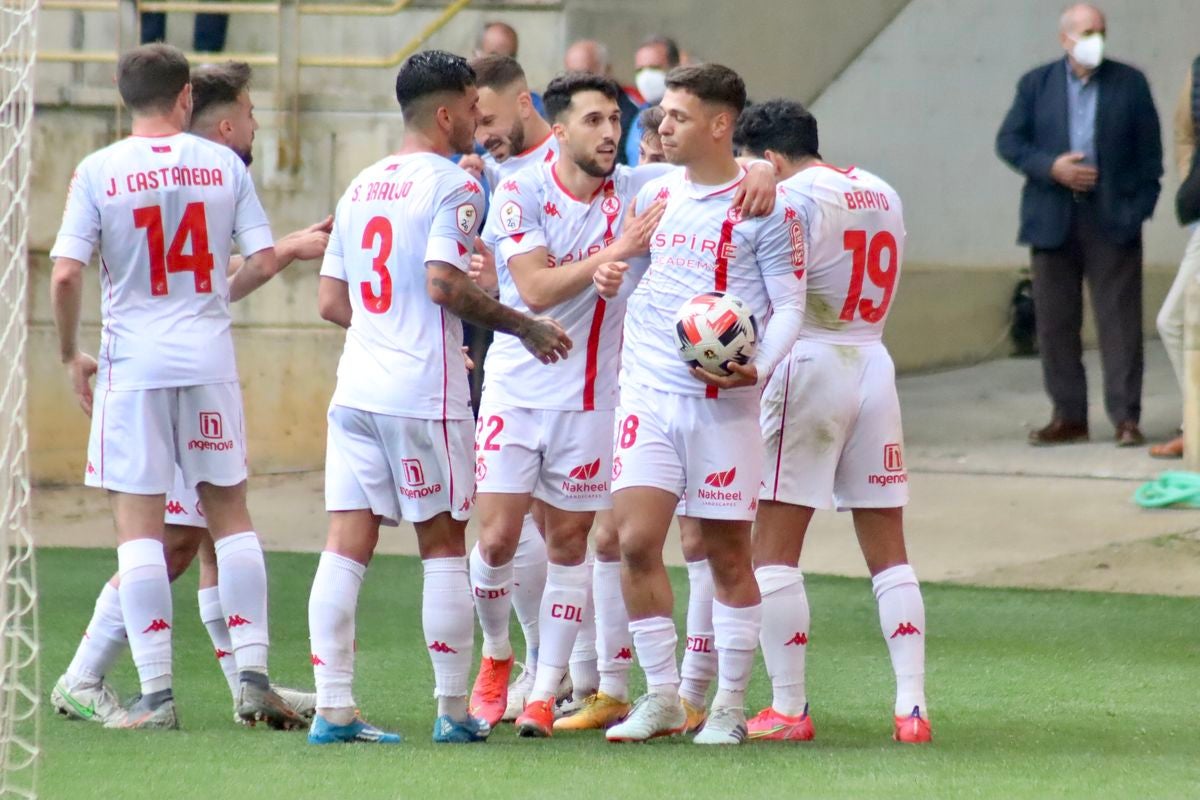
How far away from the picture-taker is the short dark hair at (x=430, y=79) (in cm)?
599

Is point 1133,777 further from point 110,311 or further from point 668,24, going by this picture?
point 668,24

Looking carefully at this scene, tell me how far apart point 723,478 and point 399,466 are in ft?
3.24

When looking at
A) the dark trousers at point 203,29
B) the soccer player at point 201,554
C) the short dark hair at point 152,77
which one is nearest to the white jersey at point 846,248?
the soccer player at point 201,554

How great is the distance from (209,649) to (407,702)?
4.69 feet

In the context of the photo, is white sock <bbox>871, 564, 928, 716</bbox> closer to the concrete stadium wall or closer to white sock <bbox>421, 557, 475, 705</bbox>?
white sock <bbox>421, 557, 475, 705</bbox>

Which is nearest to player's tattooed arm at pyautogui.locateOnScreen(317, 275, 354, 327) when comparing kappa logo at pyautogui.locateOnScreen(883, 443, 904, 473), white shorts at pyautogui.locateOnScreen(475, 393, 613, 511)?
white shorts at pyautogui.locateOnScreen(475, 393, 613, 511)

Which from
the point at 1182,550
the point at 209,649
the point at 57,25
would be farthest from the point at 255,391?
the point at 1182,550

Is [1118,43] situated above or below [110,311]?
above

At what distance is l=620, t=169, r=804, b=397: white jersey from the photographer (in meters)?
6.00

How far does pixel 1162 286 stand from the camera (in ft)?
49.2

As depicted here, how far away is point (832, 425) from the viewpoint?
20.6 ft

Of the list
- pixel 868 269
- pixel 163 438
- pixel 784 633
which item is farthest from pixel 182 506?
pixel 868 269

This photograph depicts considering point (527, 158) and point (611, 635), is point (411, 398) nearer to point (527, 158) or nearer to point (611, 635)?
point (611, 635)

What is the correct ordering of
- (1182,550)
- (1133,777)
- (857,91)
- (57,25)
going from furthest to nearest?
(857,91) → (57,25) → (1182,550) → (1133,777)
